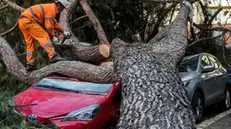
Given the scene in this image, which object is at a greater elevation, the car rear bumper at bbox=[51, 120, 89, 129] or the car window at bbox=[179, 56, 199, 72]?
the car rear bumper at bbox=[51, 120, 89, 129]

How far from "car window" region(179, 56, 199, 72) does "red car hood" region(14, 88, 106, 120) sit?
3.95m

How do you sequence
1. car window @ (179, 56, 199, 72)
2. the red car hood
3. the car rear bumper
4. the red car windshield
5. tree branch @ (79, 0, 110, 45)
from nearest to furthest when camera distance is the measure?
the car rear bumper, the red car hood, the red car windshield, car window @ (179, 56, 199, 72), tree branch @ (79, 0, 110, 45)

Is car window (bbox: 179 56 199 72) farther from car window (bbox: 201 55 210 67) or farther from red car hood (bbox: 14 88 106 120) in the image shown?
red car hood (bbox: 14 88 106 120)

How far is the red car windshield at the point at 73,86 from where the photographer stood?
6.51m

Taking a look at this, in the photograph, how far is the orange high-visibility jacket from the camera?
8336mm

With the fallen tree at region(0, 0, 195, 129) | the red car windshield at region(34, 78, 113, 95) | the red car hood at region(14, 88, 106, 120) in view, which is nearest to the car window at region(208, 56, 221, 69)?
the fallen tree at region(0, 0, 195, 129)

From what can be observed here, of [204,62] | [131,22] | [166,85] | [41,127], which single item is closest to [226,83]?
[204,62]

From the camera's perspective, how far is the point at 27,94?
6.56 m

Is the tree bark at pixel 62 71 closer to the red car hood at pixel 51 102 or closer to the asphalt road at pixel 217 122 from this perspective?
the red car hood at pixel 51 102

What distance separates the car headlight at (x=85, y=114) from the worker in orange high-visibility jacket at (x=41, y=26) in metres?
2.55

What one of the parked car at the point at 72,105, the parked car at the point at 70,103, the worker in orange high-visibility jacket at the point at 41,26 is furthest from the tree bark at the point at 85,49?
the parked car at the point at 72,105

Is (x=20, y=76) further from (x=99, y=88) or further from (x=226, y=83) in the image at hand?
(x=226, y=83)

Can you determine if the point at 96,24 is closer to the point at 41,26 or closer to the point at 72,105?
the point at 41,26

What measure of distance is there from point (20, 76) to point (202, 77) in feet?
12.7
